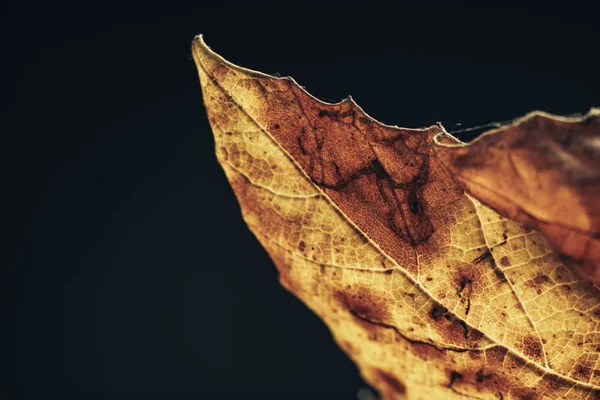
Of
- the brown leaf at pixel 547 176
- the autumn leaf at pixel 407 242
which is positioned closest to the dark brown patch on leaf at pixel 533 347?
the autumn leaf at pixel 407 242

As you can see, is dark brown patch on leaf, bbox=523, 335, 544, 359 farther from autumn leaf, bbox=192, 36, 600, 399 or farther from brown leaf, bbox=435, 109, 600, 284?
brown leaf, bbox=435, 109, 600, 284

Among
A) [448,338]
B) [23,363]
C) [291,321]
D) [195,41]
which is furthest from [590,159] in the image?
[23,363]

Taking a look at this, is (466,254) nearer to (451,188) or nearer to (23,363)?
(451,188)

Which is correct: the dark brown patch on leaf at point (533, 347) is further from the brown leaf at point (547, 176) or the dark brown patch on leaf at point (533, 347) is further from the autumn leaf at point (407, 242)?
the brown leaf at point (547, 176)

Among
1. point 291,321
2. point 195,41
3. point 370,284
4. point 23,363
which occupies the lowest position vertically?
point 291,321

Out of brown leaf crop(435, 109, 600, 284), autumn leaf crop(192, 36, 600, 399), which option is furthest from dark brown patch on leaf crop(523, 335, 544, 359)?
brown leaf crop(435, 109, 600, 284)

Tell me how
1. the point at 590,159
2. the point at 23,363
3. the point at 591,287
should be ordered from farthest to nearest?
1. the point at 23,363
2. the point at 591,287
3. the point at 590,159
